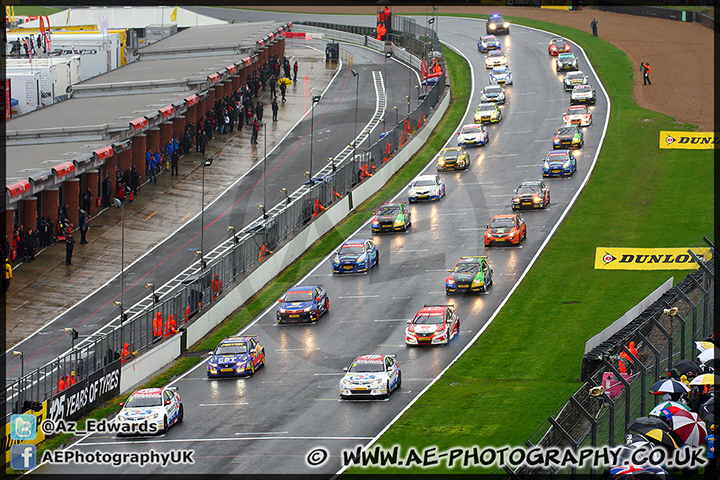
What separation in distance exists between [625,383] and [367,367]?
1567 cm

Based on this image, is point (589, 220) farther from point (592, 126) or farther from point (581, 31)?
point (581, 31)

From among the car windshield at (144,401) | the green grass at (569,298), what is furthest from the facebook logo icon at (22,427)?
the green grass at (569,298)

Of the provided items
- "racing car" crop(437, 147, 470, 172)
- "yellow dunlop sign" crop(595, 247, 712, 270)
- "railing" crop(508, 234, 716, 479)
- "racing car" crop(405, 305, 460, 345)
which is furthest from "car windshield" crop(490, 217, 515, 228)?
"railing" crop(508, 234, 716, 479)

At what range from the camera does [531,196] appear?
55.1 m

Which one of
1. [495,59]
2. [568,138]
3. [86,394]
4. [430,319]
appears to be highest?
[495,59]

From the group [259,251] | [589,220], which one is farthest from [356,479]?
[589,220]

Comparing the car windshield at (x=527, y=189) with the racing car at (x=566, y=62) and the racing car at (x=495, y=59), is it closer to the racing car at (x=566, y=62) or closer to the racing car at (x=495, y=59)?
the racing car at (x=566, y=62)

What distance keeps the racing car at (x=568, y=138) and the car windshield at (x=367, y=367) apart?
35.1 metres

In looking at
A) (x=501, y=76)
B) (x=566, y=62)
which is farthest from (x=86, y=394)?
(x=566, y=62)

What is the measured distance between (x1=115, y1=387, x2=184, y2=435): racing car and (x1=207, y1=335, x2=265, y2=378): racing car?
16.0 ft

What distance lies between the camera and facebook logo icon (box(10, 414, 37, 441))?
104ft

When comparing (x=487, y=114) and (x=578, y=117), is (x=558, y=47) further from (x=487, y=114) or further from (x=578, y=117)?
(x=578, y=117)

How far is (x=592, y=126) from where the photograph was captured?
71.6m

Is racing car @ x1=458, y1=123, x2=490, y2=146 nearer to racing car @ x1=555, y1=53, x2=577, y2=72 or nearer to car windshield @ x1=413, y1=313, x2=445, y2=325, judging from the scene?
racing car @ x1=555, y1=53, x2=577, y2=72
